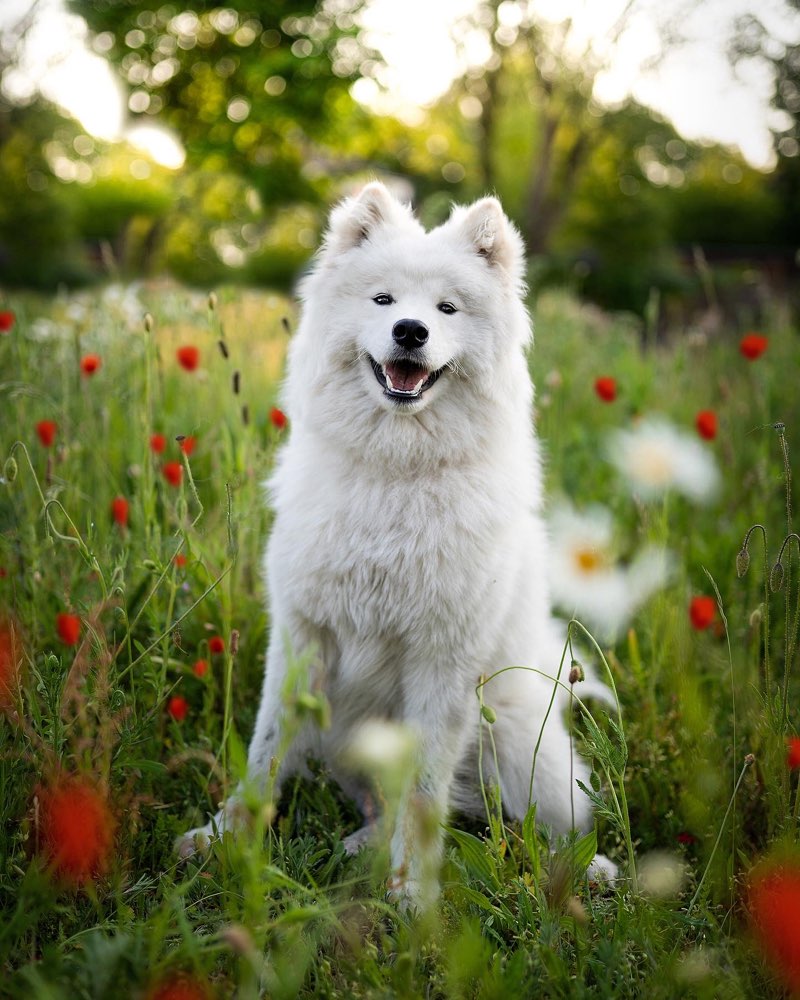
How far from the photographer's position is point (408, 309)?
2170mm

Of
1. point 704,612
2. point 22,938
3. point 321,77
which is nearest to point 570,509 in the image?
point 704,612

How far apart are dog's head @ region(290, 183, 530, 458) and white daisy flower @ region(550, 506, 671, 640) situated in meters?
0.82

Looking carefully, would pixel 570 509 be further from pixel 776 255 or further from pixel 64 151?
pixel 776 255

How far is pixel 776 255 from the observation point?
2011 cm

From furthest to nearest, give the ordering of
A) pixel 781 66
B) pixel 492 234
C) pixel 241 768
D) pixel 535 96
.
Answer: pixel 535 96 → pixel 781 66 → pixel 492 234 → pixel 241 768

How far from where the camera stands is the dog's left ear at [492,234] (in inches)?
90.4

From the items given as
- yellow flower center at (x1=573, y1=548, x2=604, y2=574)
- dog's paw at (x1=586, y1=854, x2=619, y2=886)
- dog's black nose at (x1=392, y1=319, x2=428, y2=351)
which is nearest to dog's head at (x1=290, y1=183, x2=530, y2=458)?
dog's black nose at (x1=392, y1=319, x2=428, y2=351)

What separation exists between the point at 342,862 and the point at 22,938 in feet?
2.47

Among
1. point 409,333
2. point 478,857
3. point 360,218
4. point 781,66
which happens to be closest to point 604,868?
point 478,857

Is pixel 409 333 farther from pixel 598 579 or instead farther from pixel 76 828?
pixel 76 828

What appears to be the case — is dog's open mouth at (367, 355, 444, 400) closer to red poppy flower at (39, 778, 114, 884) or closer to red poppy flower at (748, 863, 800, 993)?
red poppy flower at (39, 778, 114, 884)

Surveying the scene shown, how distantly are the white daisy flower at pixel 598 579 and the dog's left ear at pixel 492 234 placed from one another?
1.05 metres

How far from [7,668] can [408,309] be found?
1428mm

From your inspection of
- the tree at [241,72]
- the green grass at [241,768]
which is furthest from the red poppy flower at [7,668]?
the tree at [241,72]
